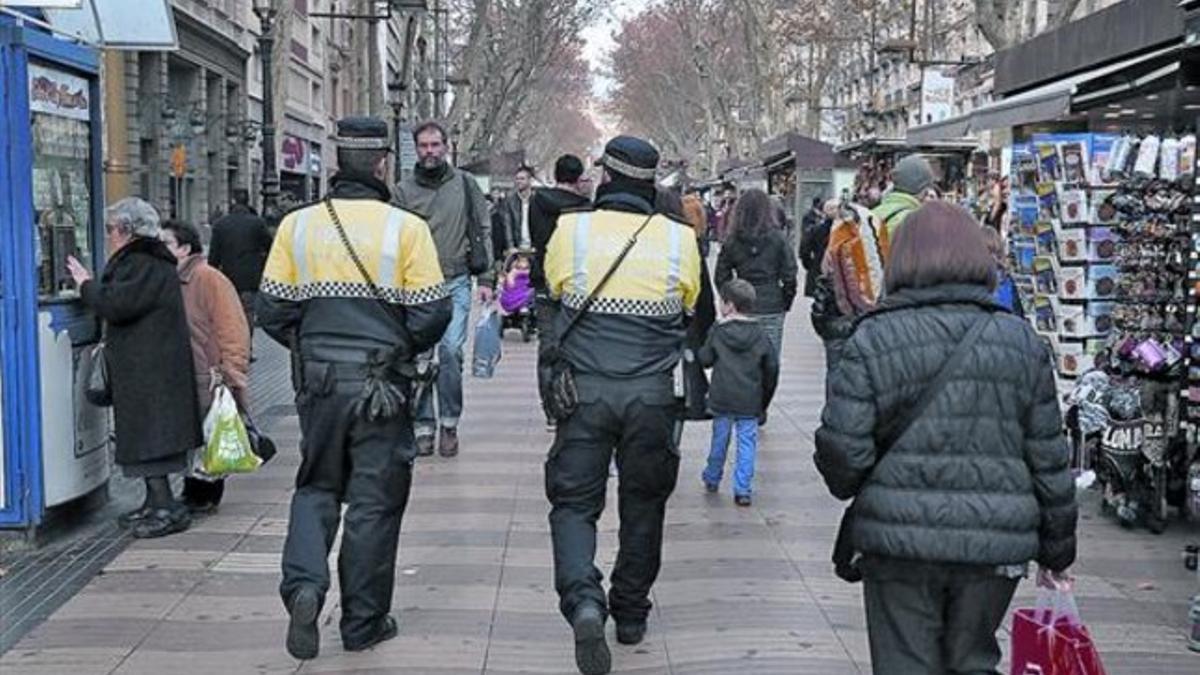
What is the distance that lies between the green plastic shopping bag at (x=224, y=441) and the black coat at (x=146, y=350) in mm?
101

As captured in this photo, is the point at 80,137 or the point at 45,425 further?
the point at 80,137

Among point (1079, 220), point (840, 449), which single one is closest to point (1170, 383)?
point (1079, 220)

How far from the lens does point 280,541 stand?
724cm

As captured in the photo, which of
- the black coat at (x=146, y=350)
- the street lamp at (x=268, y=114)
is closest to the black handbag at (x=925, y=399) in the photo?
the black coat at (x=146, y=350)

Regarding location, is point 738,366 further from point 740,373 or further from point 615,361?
point 615,361

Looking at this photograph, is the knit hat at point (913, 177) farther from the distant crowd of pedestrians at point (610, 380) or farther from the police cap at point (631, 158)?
the police cap at point (631, 158)

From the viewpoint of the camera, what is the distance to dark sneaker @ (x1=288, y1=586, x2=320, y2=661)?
5.09 m

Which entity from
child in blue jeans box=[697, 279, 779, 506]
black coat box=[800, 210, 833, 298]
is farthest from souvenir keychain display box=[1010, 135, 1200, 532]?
black coat box=[800, 210, 833, 298]

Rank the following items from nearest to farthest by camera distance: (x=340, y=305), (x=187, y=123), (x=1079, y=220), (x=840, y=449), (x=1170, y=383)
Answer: (x=840, y=449) < (x=340, y=305) < (x=1170, y=383) < (x=1079, y=220) < (x=187, y=123)

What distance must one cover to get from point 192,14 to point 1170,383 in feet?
82.5

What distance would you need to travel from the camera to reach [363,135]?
5.36 meters

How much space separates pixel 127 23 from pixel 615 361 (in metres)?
4.56

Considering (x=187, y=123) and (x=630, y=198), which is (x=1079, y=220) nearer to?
(x=630, y=198)

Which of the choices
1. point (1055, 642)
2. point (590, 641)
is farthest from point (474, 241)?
point (1055, 642)
